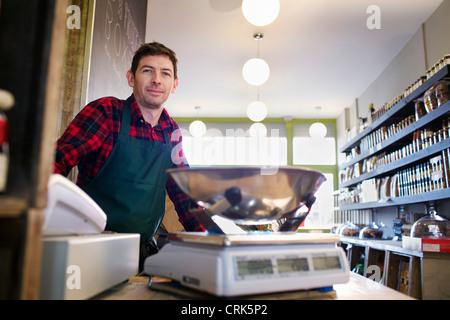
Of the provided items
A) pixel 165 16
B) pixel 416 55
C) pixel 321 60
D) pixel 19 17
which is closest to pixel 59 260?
pixel 19 17

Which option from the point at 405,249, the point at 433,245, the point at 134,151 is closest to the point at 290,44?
the point at 405,249

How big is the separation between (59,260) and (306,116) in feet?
27.4

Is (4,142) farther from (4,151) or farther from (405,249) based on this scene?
(405,249)

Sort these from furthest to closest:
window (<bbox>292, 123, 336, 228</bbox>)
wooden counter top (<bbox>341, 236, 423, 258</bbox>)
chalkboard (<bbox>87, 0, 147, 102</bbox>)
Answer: window (<bbox>292, 123, 336, 228</bbox>) → wooden counter top (<bbox>341, 236, 423, 258</bbox>) → chalkboard (<bbox>87, 0, 147, 102</bbox>)

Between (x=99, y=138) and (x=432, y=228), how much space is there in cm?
257

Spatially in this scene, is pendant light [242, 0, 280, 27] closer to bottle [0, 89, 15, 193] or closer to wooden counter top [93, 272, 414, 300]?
wooden counter top [93, 272, 414, 300]

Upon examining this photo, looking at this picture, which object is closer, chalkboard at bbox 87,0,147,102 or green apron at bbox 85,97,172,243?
green apron at bbox 85,97,172,243

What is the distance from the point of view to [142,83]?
54.5 inches

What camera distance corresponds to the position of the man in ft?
4.09

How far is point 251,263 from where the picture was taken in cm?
69

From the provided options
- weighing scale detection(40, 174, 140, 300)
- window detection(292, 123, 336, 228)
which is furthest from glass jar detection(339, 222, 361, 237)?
weighing scale detection(40, 174, 140, 300)

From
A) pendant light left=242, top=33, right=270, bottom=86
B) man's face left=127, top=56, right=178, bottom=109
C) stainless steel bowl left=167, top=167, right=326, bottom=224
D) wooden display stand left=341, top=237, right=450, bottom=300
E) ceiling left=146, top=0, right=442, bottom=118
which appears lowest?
wooden display stand left=341, top=237, right=450, bottom=300
